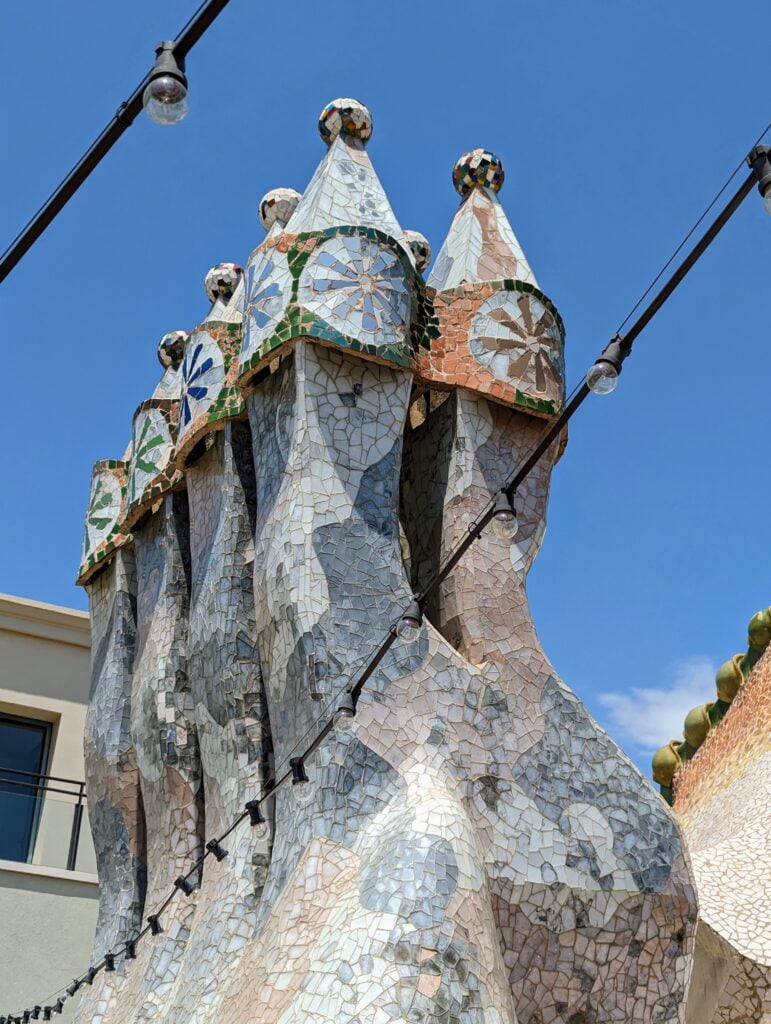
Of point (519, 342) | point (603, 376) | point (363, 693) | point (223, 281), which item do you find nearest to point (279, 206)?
point (223, 281)

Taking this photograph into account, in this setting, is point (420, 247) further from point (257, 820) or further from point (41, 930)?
Answer: point (41, 930)

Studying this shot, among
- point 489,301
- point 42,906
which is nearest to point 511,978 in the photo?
point 489,301

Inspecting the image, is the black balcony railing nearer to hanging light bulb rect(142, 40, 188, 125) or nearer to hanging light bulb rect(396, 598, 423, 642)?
hanging light bulb rect(396, 598, 423, 642)

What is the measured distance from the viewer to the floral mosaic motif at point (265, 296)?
742cm

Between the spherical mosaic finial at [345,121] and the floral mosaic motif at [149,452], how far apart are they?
77.3 inches

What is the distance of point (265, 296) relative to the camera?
296 inches

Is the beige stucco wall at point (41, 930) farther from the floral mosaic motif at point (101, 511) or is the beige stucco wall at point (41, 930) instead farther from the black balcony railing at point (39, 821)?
the floral mosaic motif at point (101, 511)

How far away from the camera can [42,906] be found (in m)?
11.7

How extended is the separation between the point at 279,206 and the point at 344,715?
12.2 ft

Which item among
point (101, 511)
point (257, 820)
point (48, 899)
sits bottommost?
point (257, 820)

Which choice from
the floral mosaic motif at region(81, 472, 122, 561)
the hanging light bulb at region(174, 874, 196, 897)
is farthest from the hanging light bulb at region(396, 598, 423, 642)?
the floral mosaic motif at region(81, 472, 122, 561)

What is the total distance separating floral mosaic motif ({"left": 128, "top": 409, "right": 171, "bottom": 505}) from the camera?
884 cm

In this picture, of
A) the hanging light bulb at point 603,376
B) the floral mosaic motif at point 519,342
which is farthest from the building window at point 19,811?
the hanging light bulb at point 603,376

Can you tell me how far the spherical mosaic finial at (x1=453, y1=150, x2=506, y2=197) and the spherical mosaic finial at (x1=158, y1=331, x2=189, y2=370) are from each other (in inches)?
87.1
